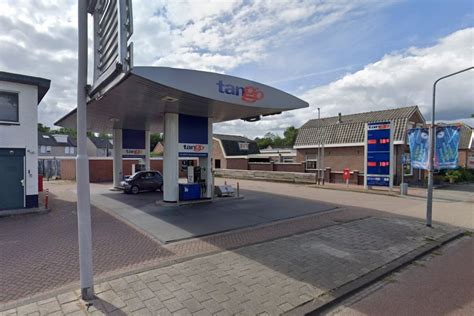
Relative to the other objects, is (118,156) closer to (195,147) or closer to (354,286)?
(195,147)

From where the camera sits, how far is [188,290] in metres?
4.34

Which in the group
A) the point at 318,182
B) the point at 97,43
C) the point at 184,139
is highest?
the point at 97,43

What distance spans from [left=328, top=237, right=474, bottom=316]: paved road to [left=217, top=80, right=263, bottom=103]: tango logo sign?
665 cm

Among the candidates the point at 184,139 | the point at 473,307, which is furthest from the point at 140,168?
the point at 473,307

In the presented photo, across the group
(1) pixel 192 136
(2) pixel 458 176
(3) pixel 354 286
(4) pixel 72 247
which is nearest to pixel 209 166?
(1) pixel 192 136

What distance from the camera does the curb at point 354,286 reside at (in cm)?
398

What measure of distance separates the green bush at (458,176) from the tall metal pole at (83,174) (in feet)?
93.2

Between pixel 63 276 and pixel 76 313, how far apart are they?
1504 mm

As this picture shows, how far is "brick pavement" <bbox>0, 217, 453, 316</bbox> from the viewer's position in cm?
Result: 388

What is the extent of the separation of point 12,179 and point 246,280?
10.6m

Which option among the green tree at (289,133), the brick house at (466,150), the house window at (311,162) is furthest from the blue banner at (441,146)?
the green tree at (289,133)

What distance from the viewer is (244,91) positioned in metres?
9.48

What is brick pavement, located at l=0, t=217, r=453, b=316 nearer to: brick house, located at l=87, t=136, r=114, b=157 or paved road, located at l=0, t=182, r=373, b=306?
paved road, located at l=0, t=182, r=373, b=306

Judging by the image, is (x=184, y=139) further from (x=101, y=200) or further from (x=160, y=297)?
(x=160, y=297)
